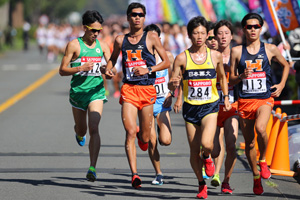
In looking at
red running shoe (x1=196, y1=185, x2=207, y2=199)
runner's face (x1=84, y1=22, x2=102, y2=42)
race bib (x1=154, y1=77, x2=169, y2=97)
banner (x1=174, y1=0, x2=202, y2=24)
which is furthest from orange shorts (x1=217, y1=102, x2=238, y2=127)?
banner (x1=174, y1=0, x2=202, y2=24)

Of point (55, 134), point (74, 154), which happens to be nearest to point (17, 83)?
point (55, 134)

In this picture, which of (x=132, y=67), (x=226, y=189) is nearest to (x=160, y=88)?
(x=132, y=67)

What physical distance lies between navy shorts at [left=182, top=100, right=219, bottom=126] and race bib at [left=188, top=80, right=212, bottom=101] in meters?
0.08

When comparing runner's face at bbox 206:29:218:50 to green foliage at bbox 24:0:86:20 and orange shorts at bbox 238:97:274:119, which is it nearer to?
orange shorts at bbox 238:97:274:119

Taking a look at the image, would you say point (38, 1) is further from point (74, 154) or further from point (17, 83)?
point (74, 154)

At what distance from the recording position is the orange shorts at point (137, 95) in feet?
27.7

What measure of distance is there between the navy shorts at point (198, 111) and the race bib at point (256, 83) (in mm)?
461

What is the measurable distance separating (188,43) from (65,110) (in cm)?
893

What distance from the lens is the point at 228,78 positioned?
8.71 m

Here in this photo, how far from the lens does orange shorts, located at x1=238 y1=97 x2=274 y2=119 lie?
318 inches

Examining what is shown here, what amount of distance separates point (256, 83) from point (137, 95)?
1.32 metres

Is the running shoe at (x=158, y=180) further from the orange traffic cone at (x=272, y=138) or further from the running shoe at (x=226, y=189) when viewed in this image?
the orange traffic cone at (x=272, y=138)

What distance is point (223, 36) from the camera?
28.7 ft

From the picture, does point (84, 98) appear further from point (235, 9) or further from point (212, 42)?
point (235, 9)
